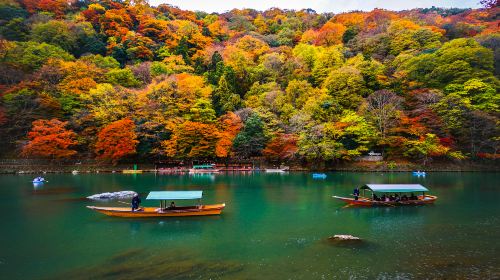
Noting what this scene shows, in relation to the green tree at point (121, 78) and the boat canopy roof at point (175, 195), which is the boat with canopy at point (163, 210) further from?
the green tree at point (121, 78)

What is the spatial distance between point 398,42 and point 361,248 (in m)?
69.3

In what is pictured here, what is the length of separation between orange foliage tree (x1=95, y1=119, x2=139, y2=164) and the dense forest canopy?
0.17 metres

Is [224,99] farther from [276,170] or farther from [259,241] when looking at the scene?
[259,241]

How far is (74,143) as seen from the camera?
55.1 m

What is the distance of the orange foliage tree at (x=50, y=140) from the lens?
52.1 metres

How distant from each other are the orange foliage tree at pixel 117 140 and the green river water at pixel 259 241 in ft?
79.4

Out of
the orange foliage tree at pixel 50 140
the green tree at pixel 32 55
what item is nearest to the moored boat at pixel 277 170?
the orange foliage tree at pixel 50 140

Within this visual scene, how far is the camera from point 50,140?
52.5m

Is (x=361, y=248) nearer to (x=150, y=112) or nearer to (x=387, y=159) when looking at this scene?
(x=387, y=159)

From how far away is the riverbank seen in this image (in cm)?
5191

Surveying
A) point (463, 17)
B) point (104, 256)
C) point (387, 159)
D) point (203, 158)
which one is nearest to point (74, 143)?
point (203, 158)

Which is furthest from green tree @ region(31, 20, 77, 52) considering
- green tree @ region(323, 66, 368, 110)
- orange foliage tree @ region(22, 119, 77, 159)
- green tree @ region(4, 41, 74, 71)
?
green tree @ region(323, 66, 368, 110)

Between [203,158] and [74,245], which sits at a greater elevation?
[203,158]

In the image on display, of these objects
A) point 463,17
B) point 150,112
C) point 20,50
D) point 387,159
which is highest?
point 463,17
